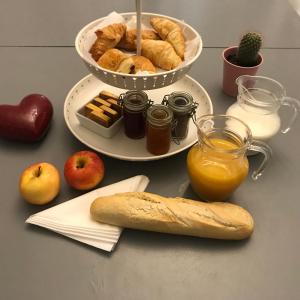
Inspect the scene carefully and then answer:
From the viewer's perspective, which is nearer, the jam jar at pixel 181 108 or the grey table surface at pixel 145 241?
the grey table surface at pixel 145 241

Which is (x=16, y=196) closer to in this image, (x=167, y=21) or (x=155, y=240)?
(x=155, y=240)

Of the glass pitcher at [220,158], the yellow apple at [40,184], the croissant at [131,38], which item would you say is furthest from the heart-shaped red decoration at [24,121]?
the glass pitcher at [220,158]

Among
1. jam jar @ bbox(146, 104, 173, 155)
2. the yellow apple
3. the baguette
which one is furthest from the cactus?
the yellow apple

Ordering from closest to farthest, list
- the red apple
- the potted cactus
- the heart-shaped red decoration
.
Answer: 1. the red apple
2. the heart-shaped red decoration
3. the potted cactus

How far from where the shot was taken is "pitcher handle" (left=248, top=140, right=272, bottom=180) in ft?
2.30

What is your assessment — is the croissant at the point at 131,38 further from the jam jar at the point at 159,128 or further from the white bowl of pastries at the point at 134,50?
the jam jar at the point at 159,128

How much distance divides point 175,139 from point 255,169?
203 millimetres

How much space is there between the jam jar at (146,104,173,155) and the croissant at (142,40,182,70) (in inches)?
5.6

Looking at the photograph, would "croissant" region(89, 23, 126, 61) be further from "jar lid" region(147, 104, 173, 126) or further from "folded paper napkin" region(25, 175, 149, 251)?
"folded paper napkin" region(25, 175, 149, 251)

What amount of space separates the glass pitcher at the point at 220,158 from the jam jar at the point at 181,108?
54mm

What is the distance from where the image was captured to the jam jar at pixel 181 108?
2.51 ft

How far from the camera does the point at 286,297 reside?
597 millimetres

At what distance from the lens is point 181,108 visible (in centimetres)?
76

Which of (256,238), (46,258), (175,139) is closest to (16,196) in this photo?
(46,258)
